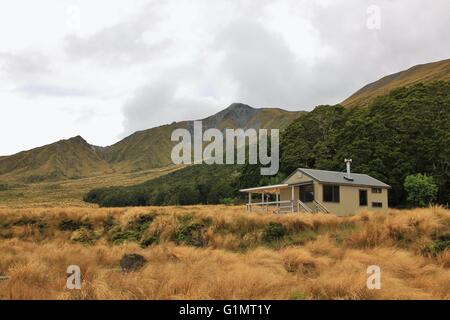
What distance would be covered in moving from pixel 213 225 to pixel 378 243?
8.95 meters

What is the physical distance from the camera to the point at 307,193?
3066cm

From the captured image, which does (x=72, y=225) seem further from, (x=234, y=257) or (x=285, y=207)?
(x=234, y=257)

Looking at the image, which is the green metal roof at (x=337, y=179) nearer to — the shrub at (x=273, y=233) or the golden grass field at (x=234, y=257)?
the golden grass field at (x=234, y=257)

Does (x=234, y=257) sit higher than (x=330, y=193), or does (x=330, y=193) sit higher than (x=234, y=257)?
(x=330, y=193)

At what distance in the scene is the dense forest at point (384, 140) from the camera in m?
41.7

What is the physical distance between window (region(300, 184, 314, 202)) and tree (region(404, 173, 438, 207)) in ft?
41.8

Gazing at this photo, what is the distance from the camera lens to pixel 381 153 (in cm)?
4241

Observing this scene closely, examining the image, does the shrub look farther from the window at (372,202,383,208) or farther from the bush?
the window at (372,202,383,208)

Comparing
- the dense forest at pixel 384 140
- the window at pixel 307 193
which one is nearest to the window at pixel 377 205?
the window at pixel 307 193

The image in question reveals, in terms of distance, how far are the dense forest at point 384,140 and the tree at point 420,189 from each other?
115 inches

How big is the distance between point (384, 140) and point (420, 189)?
8201mm

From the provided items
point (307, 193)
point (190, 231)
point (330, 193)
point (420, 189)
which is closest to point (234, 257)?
point (190, 231)
